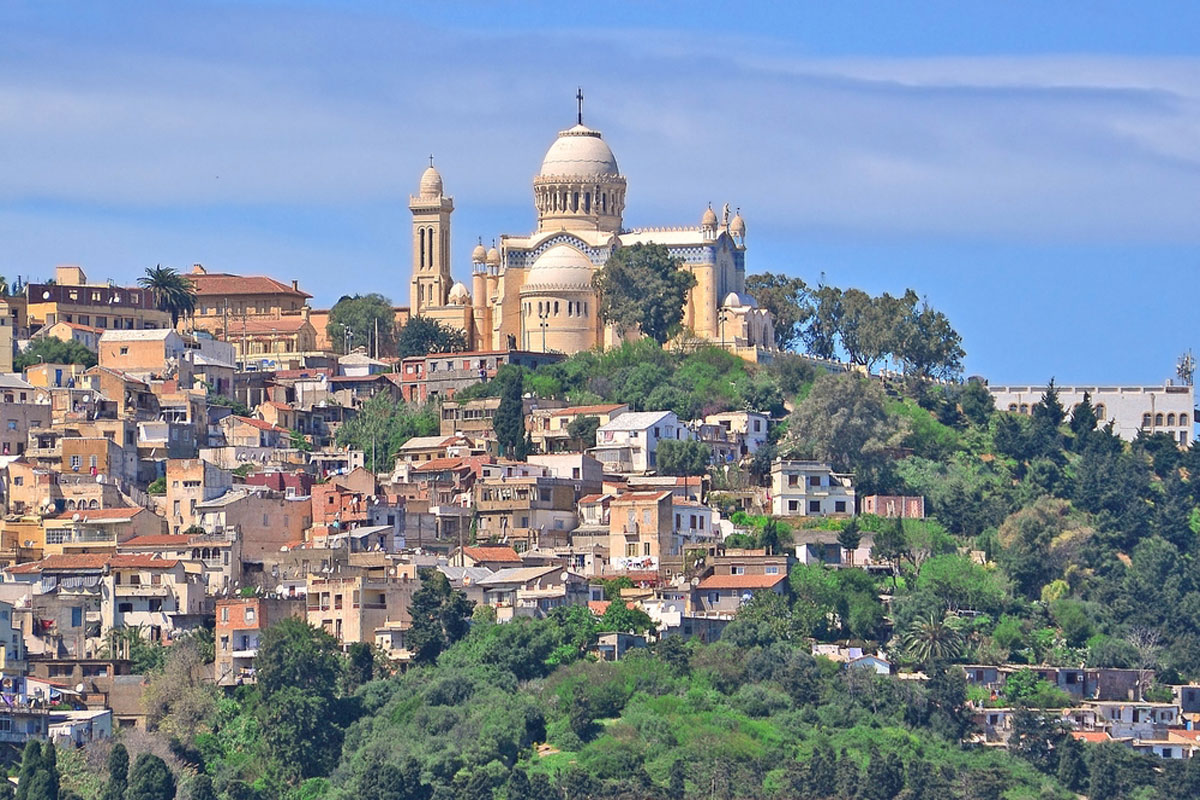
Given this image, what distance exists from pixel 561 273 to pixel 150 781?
110 ft

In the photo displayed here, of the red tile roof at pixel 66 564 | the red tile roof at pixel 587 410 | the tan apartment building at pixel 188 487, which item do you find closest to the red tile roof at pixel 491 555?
the tan apartment building at pixel 188 487

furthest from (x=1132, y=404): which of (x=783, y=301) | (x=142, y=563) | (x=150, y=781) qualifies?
(x=150, y=781)

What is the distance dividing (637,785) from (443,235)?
36846 millimetres

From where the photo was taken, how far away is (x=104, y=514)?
8156 cm

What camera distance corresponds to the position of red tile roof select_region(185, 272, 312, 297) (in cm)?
10631

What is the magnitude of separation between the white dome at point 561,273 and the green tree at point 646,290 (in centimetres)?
125

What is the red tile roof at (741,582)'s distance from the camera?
79.3 metres

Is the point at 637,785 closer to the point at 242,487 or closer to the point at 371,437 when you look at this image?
the point at 242,487

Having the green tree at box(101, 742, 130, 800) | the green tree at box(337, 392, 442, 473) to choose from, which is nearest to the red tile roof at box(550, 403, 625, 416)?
the green tree at box(337, 392, 442, 473)

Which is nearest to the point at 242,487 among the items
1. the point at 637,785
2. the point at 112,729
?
the point at 112,729

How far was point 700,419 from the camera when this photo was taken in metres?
92.7

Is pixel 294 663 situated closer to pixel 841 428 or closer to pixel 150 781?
pixel 150 781

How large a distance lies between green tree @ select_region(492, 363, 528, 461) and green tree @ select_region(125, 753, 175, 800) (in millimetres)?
21591

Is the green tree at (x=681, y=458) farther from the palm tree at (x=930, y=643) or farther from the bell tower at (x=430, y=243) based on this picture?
the bell tower at (x=430, y=243)
